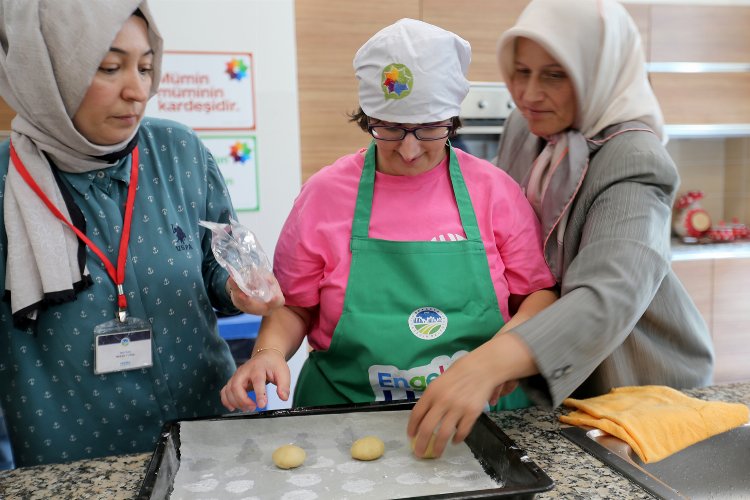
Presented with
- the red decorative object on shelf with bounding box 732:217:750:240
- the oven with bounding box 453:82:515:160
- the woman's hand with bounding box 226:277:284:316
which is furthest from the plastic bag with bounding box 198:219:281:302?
the red decorative object on shelf with bounding box 732:217:750:240

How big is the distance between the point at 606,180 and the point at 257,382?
26.0 inches

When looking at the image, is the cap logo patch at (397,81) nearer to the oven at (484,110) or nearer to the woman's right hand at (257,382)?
the woman's right hand at (257,382)

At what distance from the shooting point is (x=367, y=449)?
36.4 inches

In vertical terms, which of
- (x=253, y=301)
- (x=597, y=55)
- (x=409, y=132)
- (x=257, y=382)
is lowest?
(x=257, y=382)

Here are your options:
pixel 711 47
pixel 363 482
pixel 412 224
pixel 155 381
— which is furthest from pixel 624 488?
pixel 711 47

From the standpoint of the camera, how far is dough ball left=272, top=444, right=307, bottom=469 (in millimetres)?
904

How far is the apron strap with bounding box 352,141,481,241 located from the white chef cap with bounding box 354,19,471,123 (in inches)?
4.8

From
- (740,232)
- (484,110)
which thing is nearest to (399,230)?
(484,110)

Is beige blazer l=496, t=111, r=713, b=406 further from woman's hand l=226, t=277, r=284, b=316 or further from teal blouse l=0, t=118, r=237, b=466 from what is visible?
teal blouse l=0, t=118, r=237, b=466

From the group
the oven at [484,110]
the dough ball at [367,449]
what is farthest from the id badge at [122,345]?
the oven at [484,110]

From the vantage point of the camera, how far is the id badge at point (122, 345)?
3.65 feet

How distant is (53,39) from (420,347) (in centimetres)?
78

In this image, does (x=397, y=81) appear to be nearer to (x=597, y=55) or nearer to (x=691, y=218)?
(x=597, y=55)

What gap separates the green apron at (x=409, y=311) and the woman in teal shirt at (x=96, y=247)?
0.58 ft
